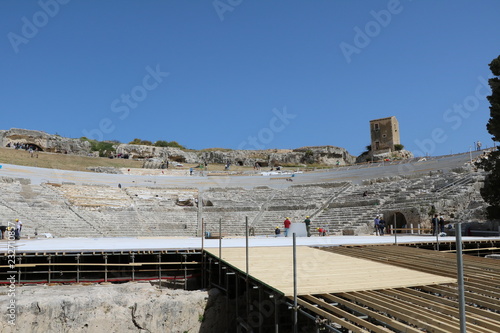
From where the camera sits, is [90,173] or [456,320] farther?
[90,173]

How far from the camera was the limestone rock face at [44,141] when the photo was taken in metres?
59.5

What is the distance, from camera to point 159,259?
15.3 metres

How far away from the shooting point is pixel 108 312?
36.3 ft

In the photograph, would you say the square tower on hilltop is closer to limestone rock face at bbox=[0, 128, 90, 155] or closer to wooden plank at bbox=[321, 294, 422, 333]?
limestone rock face at bbox=[0, 128, 90, 155]

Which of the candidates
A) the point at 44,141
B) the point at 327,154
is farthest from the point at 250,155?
the point at 44,141

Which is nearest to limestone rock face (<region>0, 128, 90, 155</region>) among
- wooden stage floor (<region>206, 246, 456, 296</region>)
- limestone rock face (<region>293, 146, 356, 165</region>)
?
limestone rock face (<region>293, 146, 356, 165</region>)

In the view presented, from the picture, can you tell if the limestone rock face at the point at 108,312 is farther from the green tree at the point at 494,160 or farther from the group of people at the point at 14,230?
the green tree at the point at 494,160

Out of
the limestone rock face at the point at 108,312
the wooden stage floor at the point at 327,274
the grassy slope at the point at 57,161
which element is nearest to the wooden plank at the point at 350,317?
the wooden stage floor at the point at 327,274

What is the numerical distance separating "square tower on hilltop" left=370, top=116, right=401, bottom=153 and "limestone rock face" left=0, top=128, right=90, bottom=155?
163 feet

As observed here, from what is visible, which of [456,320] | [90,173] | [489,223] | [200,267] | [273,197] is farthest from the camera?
[90,173]

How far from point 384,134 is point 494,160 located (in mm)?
48426

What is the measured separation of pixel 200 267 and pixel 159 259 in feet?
5.86

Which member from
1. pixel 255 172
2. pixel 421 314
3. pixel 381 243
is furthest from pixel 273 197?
pixel 421 314

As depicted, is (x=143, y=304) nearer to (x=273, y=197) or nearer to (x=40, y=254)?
(x=40, y=254)
